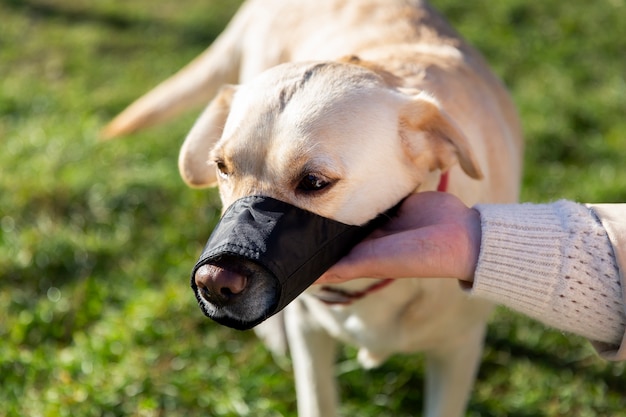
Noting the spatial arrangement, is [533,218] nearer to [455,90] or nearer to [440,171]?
[440,171]

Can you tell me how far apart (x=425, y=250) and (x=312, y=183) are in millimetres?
303

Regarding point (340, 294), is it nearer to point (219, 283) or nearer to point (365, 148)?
point (365, 148)

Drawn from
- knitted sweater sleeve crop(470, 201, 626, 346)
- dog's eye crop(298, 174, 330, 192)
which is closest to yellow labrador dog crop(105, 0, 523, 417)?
dog's eye crop(298, 174, 330, 192)

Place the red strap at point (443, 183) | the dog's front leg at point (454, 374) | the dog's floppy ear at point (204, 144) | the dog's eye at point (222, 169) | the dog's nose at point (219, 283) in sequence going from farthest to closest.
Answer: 1. the dog's front leg at point (454, 374)
2. the dog's floppy ear at point (204, 144)
3. the red strap at point (443, 183)
4. the dog's eye at point (222, 169)
5. the dog's nose at point (219, 283)

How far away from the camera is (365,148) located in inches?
76.9

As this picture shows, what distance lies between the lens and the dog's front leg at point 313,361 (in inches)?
101

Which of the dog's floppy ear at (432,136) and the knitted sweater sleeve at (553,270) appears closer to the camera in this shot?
the knitted sweater sleeve at (553,270)

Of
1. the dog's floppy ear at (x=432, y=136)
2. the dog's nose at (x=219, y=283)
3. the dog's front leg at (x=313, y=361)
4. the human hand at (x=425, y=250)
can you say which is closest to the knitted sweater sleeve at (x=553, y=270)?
the human hand at (x=425, y=250)

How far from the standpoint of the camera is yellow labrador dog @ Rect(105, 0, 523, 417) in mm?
1904

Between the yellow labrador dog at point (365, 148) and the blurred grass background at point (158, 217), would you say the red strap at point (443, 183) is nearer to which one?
the yellow labrador dog at point (365, 148)

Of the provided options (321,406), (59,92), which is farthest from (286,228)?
(59,92)

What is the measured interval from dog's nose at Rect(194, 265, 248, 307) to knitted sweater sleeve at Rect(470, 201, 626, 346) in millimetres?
576

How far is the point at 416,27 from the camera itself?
110 inches

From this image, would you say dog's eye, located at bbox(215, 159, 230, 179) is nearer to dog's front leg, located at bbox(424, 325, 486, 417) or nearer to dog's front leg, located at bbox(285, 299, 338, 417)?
dog's front leg, located at bbox(285, 299, 338, 417)
